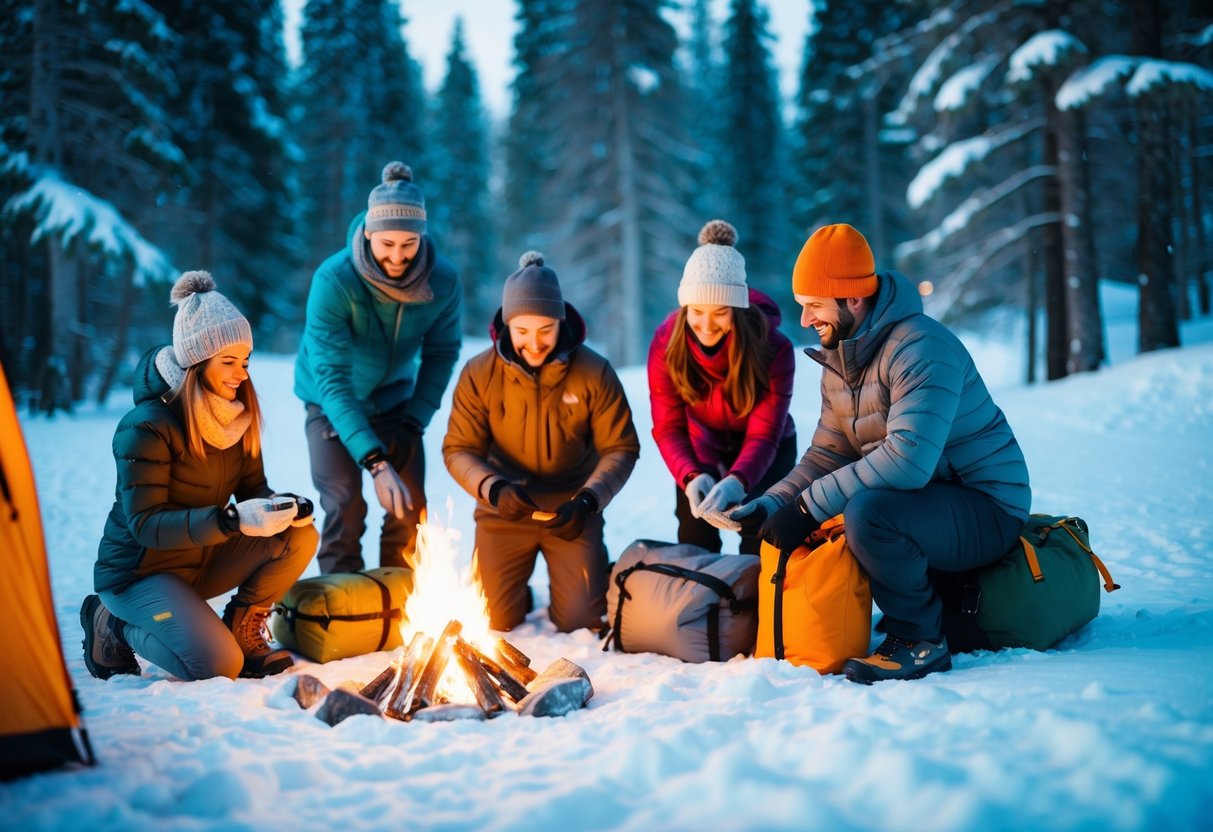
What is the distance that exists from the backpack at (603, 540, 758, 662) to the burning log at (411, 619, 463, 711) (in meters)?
0.93

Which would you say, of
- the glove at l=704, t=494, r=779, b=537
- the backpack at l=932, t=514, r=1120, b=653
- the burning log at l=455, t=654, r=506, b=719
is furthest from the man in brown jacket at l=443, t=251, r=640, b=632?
the backpack at l=932, t=514, r=1120, b=653

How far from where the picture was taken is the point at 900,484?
10.8 ft

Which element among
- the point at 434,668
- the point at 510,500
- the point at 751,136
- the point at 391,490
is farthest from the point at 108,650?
the point at 751,136

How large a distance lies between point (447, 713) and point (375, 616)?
124 centimetres

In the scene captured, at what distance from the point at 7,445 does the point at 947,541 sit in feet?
11.2

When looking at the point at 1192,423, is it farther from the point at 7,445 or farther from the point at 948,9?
the point at 7,445

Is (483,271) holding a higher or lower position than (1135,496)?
higher

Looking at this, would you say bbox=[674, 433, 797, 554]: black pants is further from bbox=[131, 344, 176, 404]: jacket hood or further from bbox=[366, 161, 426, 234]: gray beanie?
bbox=[131, 344, 176, 404]: jacket hood

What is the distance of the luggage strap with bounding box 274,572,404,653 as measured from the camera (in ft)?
13.1

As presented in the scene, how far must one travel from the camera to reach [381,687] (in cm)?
328

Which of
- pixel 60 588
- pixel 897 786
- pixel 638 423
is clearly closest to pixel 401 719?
pixel 897 786

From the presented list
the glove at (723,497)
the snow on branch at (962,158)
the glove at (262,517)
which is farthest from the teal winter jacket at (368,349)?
the snow on branch at (962,158)

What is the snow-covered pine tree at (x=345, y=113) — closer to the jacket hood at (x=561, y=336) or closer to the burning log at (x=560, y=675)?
the jacket hood at (x=561, y=336)

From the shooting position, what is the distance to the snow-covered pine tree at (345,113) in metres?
21.2
